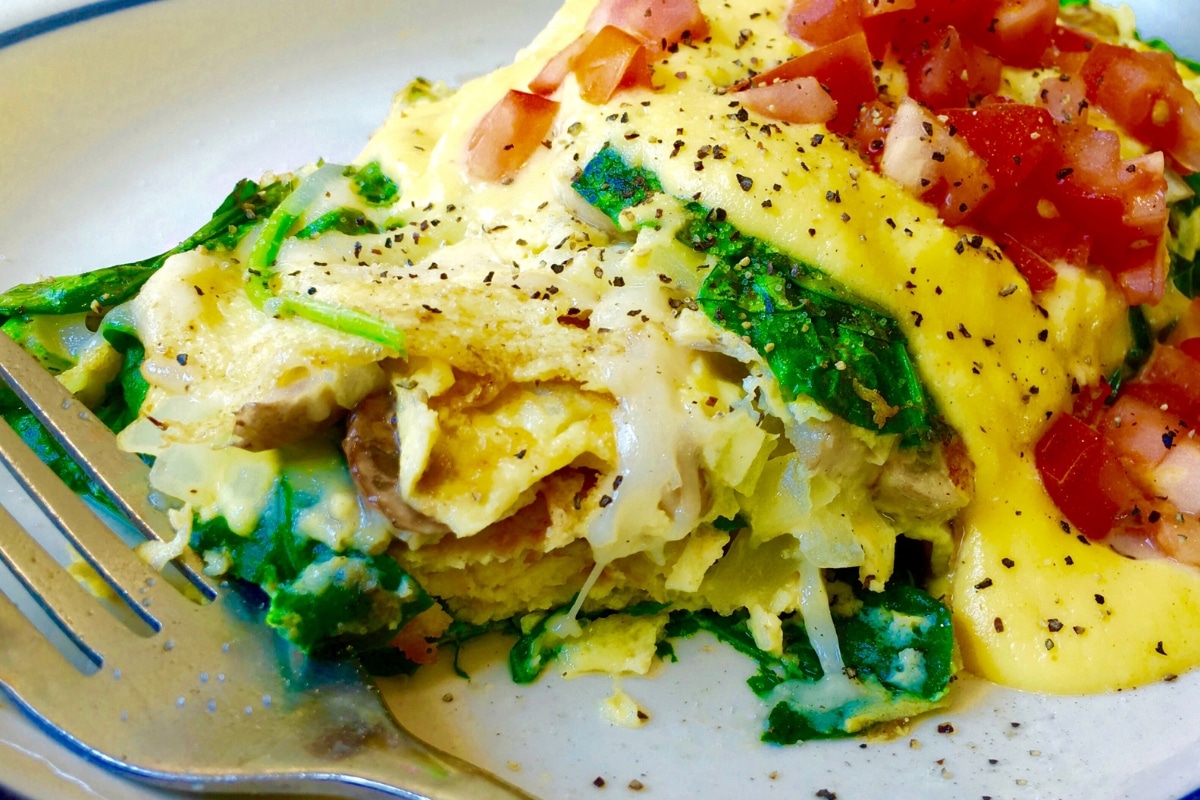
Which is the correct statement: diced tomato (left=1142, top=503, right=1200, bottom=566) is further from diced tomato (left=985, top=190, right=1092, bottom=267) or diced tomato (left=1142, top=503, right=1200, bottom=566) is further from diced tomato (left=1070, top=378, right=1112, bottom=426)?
diced tomato (left=985, top=190, right=1092, bottom=267)

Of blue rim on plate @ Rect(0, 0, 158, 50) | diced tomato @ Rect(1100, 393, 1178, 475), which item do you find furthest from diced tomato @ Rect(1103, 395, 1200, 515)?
blue rim on plate @ Rect(0, 0, 158, 50)

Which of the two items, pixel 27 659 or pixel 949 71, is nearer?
pixel 27 659

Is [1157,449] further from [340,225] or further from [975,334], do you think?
[340,225]

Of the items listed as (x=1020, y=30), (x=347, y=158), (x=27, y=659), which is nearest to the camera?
(x=27, y=659)

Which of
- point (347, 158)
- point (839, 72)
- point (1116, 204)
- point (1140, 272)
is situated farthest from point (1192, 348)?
point (347, 158)

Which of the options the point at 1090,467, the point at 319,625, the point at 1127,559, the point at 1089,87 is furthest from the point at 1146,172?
the point at 319,625

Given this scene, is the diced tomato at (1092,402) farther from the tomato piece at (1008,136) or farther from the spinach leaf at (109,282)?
the spinach leaf at (109,282)

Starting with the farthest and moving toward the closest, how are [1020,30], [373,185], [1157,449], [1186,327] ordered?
1. [1020,30]
2. [1186,327]
3. [373,185]
4. [1157,449]

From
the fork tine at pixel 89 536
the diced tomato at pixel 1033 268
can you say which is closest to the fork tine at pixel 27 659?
the fork tine at pixel 89 536
